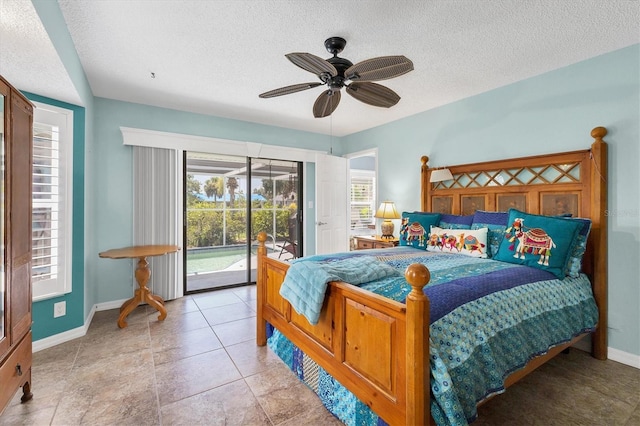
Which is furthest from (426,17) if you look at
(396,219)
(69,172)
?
(69,172)

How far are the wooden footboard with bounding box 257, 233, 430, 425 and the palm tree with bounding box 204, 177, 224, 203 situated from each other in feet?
9.71

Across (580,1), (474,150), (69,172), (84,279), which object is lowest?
(84,279)

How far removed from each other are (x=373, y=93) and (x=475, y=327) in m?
1.79

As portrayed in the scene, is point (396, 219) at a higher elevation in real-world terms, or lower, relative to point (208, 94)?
lower

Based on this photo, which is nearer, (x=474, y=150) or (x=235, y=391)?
(x=235, y=391)

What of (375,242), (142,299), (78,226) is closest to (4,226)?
(78,226)

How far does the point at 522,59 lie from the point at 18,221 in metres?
3.85

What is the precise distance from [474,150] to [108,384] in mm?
3998

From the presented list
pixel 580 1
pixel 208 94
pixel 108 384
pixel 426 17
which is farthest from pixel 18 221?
pixel 580 1

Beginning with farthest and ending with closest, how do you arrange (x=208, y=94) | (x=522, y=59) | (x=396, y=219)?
→ (x=396, y=219) → (x=208, y=94) → (x=522, y=59)

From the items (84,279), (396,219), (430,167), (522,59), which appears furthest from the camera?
(396,219)

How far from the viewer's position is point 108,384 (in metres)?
2.10

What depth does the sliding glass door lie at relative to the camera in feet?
14.4

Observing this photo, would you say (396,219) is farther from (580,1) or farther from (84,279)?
(84,279)
